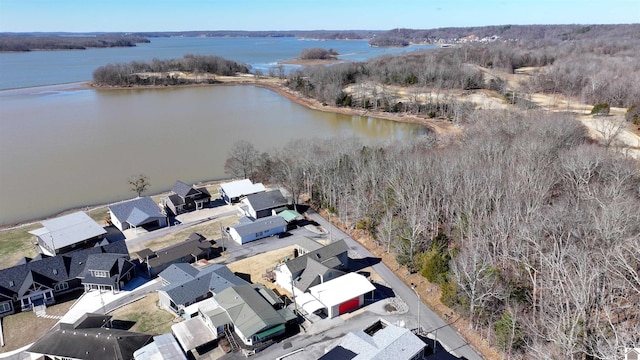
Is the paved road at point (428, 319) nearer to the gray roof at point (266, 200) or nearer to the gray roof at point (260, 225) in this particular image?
the gray roof at point (260, 225)

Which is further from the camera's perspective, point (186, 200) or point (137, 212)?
point (186, 200)

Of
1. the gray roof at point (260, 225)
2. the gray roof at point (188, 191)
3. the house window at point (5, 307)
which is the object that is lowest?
the house window at point (5, 307)

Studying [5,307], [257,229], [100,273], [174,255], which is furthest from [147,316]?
[257,229]

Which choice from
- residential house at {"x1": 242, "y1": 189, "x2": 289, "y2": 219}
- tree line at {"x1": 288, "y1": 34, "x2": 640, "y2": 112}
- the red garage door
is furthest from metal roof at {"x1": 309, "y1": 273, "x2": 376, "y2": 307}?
tree line at {"x1": 288, "y1": 34, "x2": 640, "y2": 112}

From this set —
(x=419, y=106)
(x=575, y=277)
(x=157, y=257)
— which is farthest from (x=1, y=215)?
(x=419, y=106)

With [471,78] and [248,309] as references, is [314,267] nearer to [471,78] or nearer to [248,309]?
[248,309]

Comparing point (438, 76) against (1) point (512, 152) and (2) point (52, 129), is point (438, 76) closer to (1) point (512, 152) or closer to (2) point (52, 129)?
(1) point (512, 152)

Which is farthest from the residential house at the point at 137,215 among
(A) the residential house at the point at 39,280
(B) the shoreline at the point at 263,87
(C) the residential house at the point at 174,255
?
(A) the residential house at the point at 39,280
